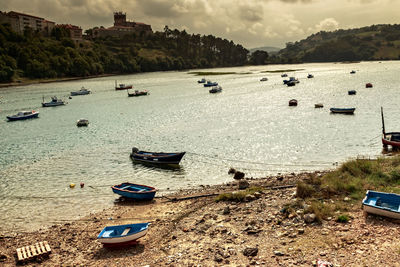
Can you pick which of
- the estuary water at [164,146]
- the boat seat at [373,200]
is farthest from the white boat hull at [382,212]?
the estuary water at [164,146]

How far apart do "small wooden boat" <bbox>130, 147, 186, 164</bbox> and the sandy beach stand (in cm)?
1067

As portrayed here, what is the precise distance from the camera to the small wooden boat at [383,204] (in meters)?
16.8

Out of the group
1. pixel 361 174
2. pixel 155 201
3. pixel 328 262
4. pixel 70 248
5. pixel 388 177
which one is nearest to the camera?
pixel 328 262

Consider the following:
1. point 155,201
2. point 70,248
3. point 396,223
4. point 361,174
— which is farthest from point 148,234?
point 361,174

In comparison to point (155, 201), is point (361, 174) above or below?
above

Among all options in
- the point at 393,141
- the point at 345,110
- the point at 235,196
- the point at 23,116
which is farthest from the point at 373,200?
the point at 23,116

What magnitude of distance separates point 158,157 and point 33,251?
1989cm

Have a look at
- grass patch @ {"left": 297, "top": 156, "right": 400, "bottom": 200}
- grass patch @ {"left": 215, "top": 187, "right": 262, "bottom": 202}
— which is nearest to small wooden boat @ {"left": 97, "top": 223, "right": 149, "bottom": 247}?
grass patch @ {"left": 215, "top": 187, "right": 262, "bottom": 202}

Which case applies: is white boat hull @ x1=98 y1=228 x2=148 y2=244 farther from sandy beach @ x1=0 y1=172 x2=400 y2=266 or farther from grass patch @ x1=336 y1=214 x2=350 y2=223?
grass patch @ x1=336 y1=214 x2=350 y2=223

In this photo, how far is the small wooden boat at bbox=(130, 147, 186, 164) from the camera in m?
36.7

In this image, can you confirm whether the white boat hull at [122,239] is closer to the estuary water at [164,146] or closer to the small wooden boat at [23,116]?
the estuary water at [164,146]

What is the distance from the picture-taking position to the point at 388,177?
74.6 feet

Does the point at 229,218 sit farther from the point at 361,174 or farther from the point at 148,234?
the point at 361,174

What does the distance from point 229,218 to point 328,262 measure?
24.7ft
